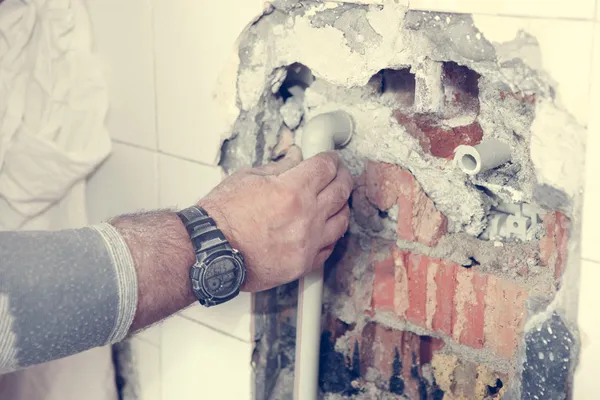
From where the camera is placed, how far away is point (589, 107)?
92cm

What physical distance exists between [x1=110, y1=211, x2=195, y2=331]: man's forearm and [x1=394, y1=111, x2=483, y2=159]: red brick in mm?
377

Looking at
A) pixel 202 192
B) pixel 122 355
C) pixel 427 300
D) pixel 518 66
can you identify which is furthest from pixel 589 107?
pixel 122 355

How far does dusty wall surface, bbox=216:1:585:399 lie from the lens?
1.02 meters

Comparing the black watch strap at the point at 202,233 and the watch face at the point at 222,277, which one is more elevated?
the black watch strap at the point at 202,233

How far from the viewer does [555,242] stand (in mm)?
1079

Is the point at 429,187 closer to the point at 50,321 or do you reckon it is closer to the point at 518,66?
the point at 518,66

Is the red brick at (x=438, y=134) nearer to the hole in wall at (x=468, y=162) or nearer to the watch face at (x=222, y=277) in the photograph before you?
the hole in wall at (x=468, y=162)

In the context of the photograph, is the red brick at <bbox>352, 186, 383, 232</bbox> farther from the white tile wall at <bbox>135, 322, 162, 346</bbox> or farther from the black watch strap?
the white tile wall at <bbox>135, 322, 162, 346</bbox>

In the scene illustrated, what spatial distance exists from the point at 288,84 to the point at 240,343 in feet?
1.50

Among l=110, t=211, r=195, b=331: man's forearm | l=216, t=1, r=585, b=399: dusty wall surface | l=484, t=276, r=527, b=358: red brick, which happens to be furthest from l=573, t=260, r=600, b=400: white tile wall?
l=110, t=211, r=195, b=331: man's forearm

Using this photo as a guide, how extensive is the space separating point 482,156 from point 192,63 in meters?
0.54

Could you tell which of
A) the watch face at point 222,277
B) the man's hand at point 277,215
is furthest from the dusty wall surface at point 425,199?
the watch face at point 222,277

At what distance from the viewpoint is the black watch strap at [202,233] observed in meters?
1.11

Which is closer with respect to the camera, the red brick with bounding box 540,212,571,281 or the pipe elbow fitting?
the red brick with bounding box 540,212,571,281
